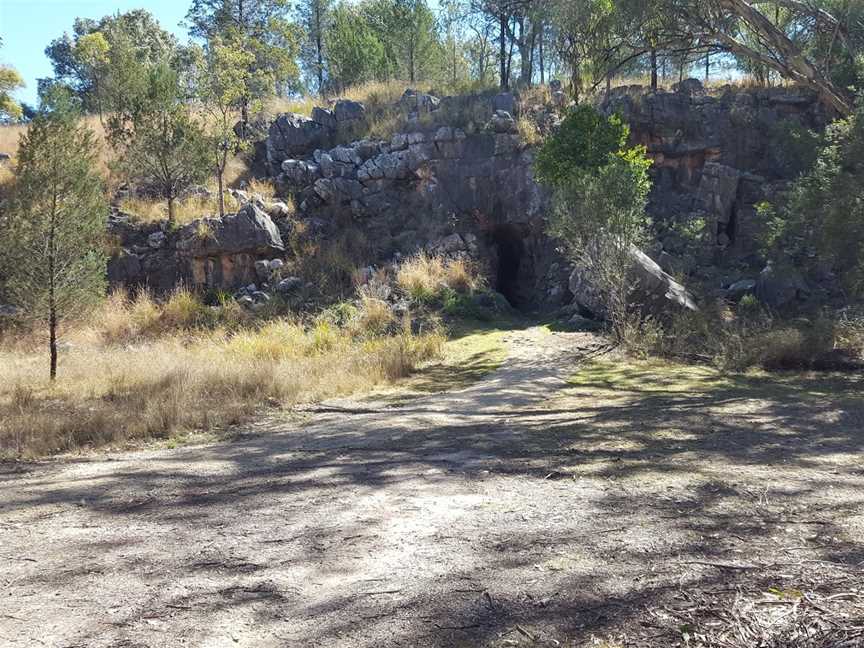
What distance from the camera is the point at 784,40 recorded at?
9562mm

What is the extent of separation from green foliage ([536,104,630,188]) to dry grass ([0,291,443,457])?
417cm

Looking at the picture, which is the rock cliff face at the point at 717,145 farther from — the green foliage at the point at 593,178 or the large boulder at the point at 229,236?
the large boulder at the point at 229,236

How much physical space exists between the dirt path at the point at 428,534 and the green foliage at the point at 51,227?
6051mm

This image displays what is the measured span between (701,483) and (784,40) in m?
7.99

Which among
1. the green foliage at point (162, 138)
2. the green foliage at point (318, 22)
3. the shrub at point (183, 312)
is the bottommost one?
the shrub at point (183, 312)

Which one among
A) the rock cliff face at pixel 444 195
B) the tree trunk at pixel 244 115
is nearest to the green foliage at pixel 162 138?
the tree trunk at pixel 244 115

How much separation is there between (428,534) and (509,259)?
59.9 feet

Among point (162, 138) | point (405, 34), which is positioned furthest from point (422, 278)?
point (405, 34)

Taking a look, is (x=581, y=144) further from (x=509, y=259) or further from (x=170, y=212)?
(x=170, y=212)

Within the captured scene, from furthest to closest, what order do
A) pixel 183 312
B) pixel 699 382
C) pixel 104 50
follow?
pixel 104 50
pixel 183 312
pixel 699 382

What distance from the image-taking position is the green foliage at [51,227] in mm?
10797

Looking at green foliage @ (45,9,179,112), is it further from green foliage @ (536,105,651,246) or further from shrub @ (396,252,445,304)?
green foliage @ (536,105,651,246)

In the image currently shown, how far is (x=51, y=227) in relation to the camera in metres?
10.9

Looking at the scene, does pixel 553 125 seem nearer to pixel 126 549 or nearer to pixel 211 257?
pixel 211 257
